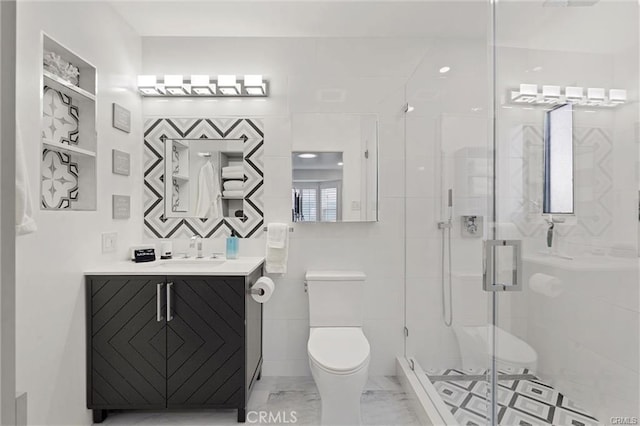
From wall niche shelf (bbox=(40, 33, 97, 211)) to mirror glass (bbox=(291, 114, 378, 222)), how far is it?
1.22 meters

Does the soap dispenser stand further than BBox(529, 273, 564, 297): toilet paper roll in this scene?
Yes

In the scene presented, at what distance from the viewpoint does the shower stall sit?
3.00 ft

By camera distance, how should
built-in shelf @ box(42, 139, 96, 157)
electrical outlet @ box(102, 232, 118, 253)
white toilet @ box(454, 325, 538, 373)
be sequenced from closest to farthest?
Answer: 1. white toilet @ box(454, 325, 538, 373)
2. built-in shelf @ box(42, 139, 96, 157)
3. electrical outlet @ box(102, 232, 118, 253)

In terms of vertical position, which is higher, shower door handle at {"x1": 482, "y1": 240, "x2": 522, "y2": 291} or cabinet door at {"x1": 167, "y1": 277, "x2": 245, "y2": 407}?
shower door handle at {"x1": 482, "y1": 240, "x2": 522, "y2": 291}

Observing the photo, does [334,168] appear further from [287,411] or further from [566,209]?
[566,209]

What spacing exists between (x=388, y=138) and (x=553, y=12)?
5.05 feet

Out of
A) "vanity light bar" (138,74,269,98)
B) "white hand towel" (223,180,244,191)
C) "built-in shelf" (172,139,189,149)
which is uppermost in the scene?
"vanity light bar" (138,74,269,98)

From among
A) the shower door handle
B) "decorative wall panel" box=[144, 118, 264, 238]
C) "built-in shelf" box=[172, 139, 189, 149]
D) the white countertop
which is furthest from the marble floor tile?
"built-in shelf" box=[172, 139, 189, 149]

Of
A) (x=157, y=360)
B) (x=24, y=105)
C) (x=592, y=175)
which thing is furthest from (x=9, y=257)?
(x=157, y=360)

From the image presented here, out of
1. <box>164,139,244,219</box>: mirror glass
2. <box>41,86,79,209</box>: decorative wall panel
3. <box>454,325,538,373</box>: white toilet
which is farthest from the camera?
<box>164,139,244,219</box>: mirror glass

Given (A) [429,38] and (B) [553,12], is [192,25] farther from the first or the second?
(B) [553,12]

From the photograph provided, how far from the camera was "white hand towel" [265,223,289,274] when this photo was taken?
2514 millimetres

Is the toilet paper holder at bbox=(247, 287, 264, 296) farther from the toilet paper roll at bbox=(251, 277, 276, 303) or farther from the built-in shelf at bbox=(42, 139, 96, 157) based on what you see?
the built-in shelf at bbox=(42, 139, 96, 157)

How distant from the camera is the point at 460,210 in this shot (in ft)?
5.90
